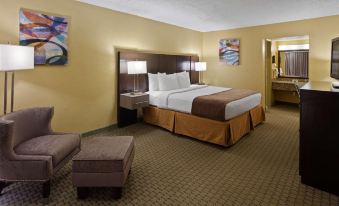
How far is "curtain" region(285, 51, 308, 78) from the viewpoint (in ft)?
22.5

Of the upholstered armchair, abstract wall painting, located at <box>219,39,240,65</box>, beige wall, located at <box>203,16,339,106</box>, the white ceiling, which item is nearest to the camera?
the upholstered armchair

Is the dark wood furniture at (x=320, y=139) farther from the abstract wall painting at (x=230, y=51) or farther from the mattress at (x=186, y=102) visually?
the abstract wall painting at (x=230, y=51)

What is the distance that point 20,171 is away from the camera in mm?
2121

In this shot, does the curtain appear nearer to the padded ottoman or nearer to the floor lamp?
the padded ottoman

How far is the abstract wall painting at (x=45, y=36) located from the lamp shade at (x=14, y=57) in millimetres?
723

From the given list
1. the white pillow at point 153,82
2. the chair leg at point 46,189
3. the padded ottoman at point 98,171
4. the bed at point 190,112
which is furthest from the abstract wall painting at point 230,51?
the chair leg at point 46,189

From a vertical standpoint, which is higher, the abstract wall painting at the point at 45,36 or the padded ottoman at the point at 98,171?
the abstract wall painting at the point at 45,36

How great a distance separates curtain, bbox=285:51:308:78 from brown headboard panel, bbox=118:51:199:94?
3179 mm

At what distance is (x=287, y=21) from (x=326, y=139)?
4.45 m

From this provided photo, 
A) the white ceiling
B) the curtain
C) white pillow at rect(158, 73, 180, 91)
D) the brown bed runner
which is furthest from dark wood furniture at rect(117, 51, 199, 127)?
the curtain

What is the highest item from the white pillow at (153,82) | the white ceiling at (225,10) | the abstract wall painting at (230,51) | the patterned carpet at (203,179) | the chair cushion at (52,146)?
the white ceiling at (225,10)

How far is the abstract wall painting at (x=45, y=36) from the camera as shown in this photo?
324 centimetres

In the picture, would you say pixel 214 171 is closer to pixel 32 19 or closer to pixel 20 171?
pixel 20 171

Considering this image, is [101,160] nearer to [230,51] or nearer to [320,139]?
[320,139]
